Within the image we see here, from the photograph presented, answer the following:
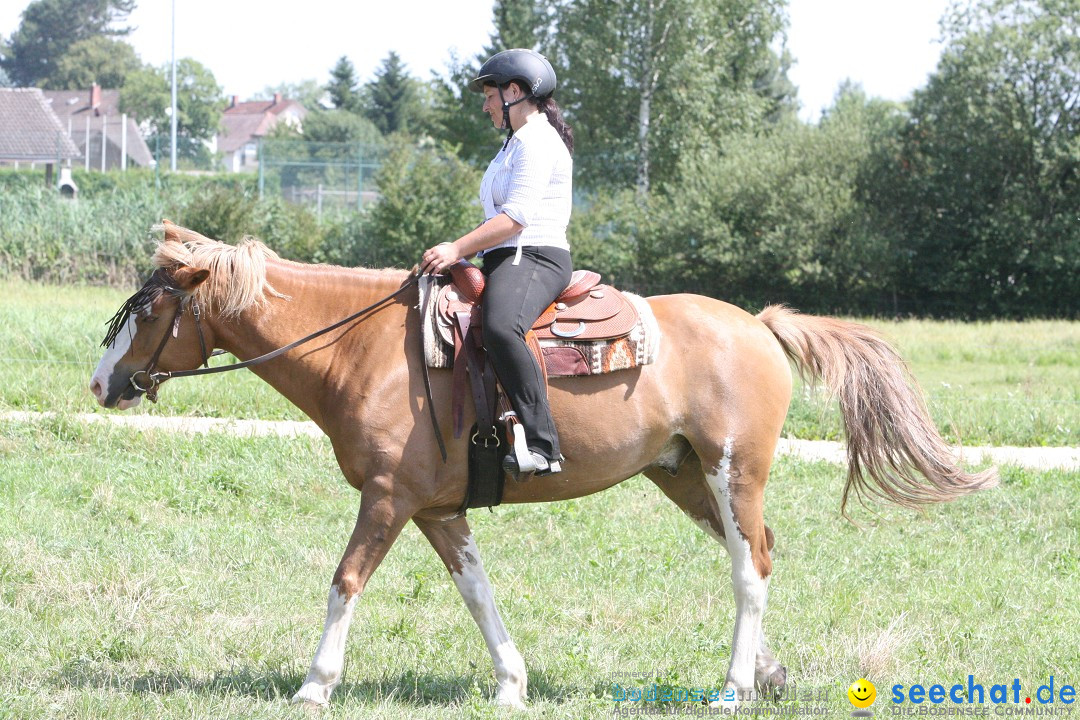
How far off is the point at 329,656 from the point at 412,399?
113 centimetres

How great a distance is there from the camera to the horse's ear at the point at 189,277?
4523 millimetres

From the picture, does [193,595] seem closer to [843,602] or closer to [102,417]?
[843,602]

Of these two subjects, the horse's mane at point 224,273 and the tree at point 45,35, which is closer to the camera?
the horse's mane at point 224,273

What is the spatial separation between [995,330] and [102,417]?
17465mm

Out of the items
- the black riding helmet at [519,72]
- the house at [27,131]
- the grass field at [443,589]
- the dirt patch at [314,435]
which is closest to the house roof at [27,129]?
the house at [27,131]

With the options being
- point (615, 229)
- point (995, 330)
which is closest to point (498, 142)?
point (615, 229)

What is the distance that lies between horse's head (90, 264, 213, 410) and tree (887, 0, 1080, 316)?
2621 centimetres

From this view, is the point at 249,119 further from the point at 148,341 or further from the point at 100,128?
the point at 148,341

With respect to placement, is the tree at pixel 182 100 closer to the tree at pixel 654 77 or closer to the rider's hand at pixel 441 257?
the tree at pixel 654 77

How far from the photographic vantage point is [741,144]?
1176 inches

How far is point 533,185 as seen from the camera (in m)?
4.49

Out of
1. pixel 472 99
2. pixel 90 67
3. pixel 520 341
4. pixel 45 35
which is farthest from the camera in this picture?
pixel 45 35

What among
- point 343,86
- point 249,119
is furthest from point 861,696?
point 249,119

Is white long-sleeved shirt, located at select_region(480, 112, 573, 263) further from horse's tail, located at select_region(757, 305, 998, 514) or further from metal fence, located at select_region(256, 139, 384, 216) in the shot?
metal fence, located at select_region(256, 139, 384, 216)
